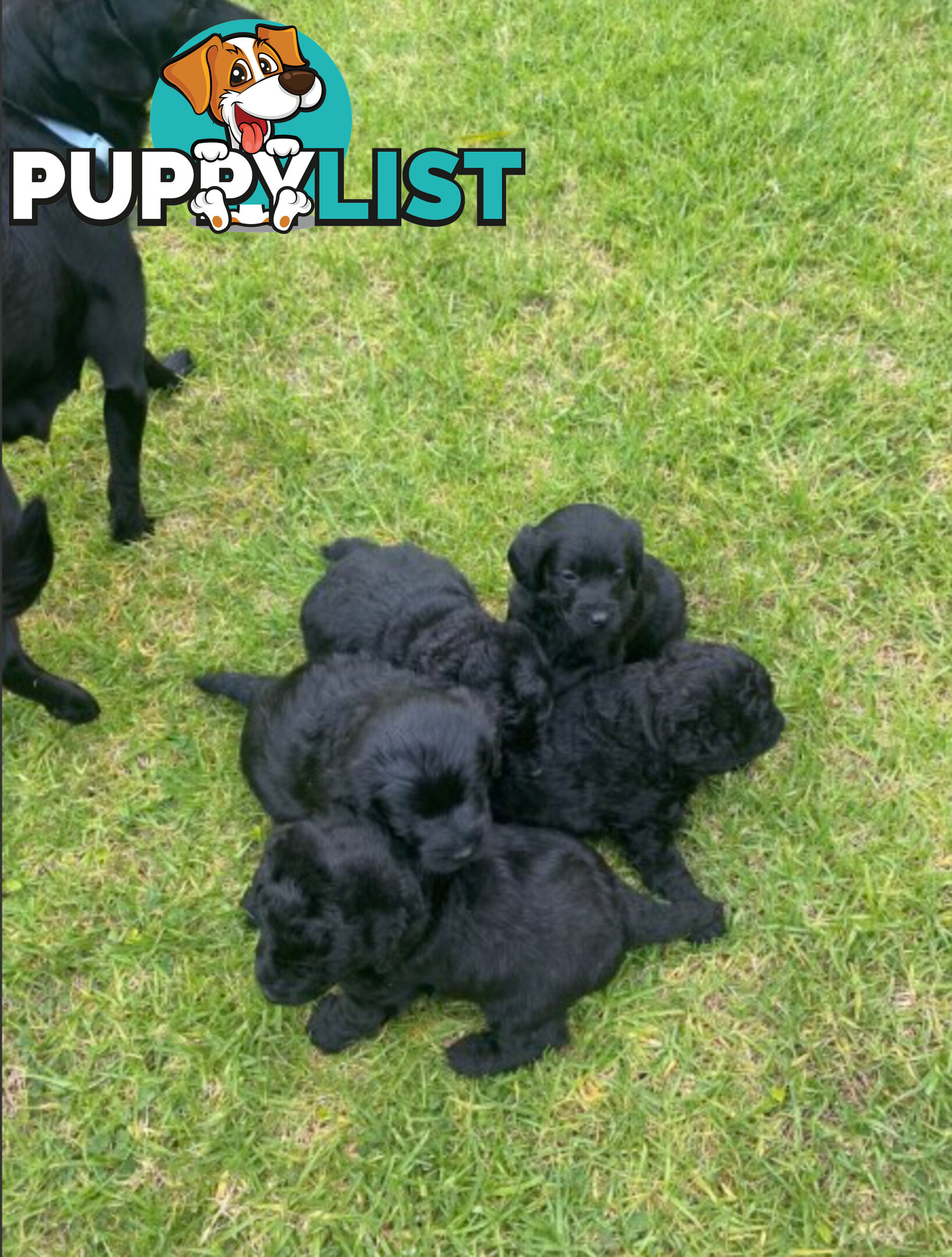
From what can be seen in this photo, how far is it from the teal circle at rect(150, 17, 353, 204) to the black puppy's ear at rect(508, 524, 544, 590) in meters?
1.77

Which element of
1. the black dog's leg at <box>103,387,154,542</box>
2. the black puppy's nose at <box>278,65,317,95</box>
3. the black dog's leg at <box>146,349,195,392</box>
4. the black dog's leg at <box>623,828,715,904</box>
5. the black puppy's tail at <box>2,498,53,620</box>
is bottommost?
the black dog's leg at <box>623,828,715,904</box>

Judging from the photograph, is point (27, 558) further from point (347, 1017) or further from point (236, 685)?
→ point (347, 1017)

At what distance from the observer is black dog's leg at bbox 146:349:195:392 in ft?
12.5

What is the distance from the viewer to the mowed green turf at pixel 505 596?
2.65 m

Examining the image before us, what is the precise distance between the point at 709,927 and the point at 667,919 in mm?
139

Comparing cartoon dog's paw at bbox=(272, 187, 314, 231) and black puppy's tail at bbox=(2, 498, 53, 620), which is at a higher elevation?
cartoon dog's paw at bbox=(272, 187, 314, 231)

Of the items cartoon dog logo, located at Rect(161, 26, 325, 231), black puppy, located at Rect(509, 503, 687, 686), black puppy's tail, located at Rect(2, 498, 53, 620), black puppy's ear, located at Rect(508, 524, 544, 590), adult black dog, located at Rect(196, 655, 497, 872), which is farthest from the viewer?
cartoon dog logo, located at Rect(161, 26, 325, 231)

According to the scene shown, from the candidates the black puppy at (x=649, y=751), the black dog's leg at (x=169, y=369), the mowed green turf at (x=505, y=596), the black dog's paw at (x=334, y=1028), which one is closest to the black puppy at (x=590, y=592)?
the black puppy at (x=649, y=751)

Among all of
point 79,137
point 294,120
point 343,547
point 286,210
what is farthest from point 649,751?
point 294,120

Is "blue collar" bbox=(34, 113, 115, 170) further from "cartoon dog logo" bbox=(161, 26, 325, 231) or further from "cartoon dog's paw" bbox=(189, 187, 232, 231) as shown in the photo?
"cartoon dog's paw" bbox=(189, 187, 232, 231)

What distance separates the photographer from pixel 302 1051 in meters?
2.79

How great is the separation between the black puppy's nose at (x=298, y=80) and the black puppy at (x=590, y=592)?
229 cm

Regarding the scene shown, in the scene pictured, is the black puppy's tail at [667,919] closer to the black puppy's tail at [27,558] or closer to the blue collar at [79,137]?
the black puppy's tail at [27,558]

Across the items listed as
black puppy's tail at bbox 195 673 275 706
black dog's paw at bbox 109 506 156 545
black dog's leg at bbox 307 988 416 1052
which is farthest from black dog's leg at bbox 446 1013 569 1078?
black dog's paw at bbox 109 506 156 545
